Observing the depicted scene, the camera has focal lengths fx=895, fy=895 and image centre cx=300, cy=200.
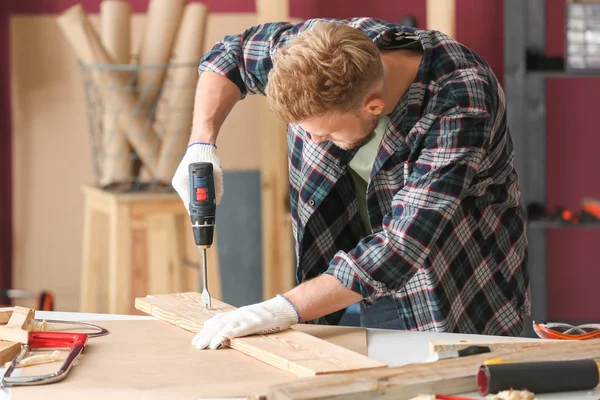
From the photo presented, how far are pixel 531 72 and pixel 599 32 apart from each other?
267 millimetres

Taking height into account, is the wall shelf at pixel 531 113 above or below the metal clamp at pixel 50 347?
above

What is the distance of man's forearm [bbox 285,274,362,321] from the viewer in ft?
5.36

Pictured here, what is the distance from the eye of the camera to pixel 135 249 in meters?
3.08

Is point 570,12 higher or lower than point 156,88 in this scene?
higher

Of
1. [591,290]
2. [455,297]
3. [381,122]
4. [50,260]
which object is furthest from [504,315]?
[50,260]

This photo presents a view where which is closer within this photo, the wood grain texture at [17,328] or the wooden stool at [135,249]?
the wood grain texture at [17,328]

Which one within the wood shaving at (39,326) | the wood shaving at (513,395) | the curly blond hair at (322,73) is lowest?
the wood shaving at (513,395)

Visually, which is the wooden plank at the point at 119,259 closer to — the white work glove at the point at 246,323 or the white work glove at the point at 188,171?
the white work glove at the point at 188,171

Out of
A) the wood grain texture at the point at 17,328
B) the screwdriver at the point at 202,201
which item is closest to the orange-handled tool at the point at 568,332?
the screwdriver at the point at 202,201

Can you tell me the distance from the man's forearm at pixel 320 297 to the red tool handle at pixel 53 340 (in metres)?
0.38

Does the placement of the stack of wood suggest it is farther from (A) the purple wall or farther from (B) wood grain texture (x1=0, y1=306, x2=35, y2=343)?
(B) wood grain texture (x1=0, y1=306, x2=35, y2=343)

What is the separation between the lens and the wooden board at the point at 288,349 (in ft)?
4.57

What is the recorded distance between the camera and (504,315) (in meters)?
2.01

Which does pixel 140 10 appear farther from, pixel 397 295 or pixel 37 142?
pixel 397 295
